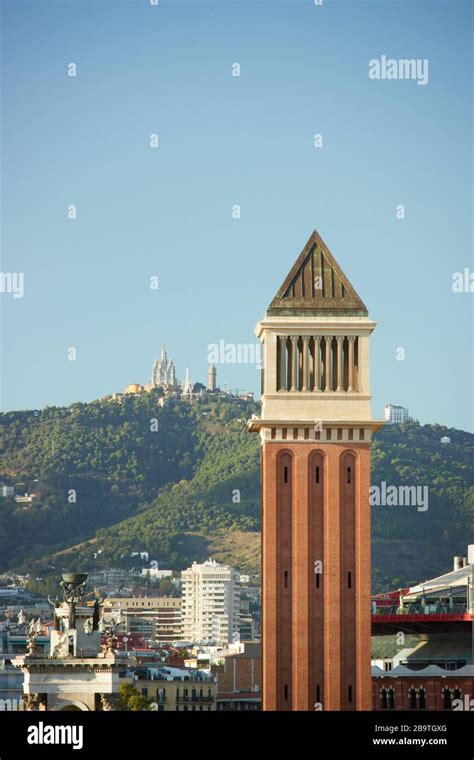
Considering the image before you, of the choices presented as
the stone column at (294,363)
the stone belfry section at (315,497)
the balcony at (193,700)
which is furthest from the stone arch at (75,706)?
the balcony at (193,700)

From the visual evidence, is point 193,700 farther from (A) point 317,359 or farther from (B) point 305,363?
(A) point 317,359

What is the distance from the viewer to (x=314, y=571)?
92500 mm

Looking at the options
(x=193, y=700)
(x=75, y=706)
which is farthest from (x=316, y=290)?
(x=193, y=700)

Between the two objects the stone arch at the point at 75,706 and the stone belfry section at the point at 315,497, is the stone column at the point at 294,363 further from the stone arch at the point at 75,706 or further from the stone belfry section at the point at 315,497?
the stone arch at the point at 75,706

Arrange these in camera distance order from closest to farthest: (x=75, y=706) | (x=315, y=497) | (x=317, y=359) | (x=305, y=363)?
1. (x=315, y=497)
2. (x=317, y=359)
3. (x=305, y=363)
4. (x=75, y=706)

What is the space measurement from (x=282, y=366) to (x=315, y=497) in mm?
6230

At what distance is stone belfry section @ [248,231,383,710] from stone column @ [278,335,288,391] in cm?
5

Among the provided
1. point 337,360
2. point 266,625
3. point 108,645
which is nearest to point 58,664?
point 108,645

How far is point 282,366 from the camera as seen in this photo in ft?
310

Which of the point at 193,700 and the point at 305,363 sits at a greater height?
the point at 305,363

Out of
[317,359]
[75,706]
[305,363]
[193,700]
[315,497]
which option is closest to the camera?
[315,497]

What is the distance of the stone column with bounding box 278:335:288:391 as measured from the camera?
94.1m
